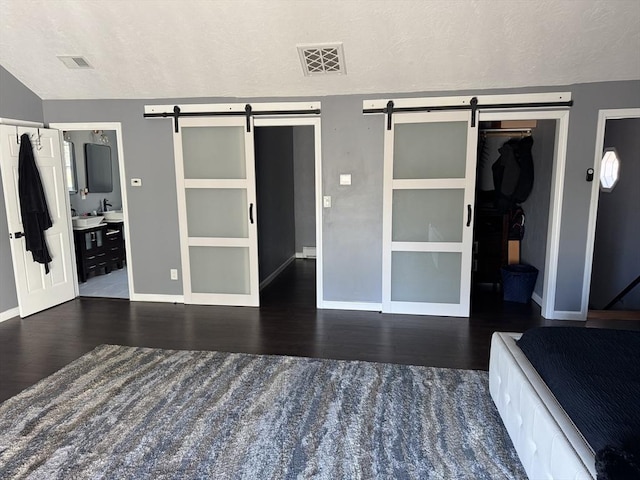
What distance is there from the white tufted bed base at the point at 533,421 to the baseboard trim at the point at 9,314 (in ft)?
14.8

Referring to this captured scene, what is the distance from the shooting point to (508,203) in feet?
17.3

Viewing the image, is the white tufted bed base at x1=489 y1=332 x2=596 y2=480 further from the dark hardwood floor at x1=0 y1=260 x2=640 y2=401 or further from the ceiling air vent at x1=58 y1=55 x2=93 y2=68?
the ceiling air vent at x1=58 y1=55 x2=93 y2=68

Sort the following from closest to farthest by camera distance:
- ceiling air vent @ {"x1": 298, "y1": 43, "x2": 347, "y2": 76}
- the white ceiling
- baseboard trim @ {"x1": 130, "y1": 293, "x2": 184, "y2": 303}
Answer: the white ceiling → ceiling air vent @ {"x1": 298, "y1": 43, "x2": 347, "y2": 76} → baseboard trim @ {"x1": 130, "y1": 293, "x2": 184, "y2": 303}

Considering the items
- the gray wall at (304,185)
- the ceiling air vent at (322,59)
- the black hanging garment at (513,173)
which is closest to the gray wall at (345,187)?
the ceiling air vent at (322,59)

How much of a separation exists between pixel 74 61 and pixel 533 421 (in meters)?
4.63

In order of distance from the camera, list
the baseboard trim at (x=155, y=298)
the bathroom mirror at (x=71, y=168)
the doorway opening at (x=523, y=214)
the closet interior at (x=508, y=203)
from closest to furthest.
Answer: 1. the doorway opening at (x=523, y=214)
2. the baseboard trim at (x=155, y=298)
3. the closet interior at (x=508, y=203)
4. the bathroom mirror at (x=71, y=168)

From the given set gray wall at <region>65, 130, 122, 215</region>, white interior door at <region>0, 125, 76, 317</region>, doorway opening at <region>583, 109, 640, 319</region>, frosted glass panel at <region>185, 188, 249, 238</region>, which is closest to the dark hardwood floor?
white interior door at <region>0, 125, 76, 317</region>

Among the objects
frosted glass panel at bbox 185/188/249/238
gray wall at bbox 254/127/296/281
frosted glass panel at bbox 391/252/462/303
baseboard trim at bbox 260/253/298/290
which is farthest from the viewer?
baseboard trim at bbox 260/253/298/290

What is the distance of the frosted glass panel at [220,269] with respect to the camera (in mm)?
4699

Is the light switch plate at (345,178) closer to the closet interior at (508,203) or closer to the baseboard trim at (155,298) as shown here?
the closet interior at (508,203)

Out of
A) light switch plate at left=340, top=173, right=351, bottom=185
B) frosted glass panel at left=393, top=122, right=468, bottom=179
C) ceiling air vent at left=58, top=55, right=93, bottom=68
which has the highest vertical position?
ceiling air vent at left=58, top=55, right=93, bottom=68

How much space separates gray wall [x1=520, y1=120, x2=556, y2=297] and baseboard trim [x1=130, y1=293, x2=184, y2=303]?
13.3 feet

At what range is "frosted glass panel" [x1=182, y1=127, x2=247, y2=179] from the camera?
14.7 ft

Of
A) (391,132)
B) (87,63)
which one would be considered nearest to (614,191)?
(391,132)
